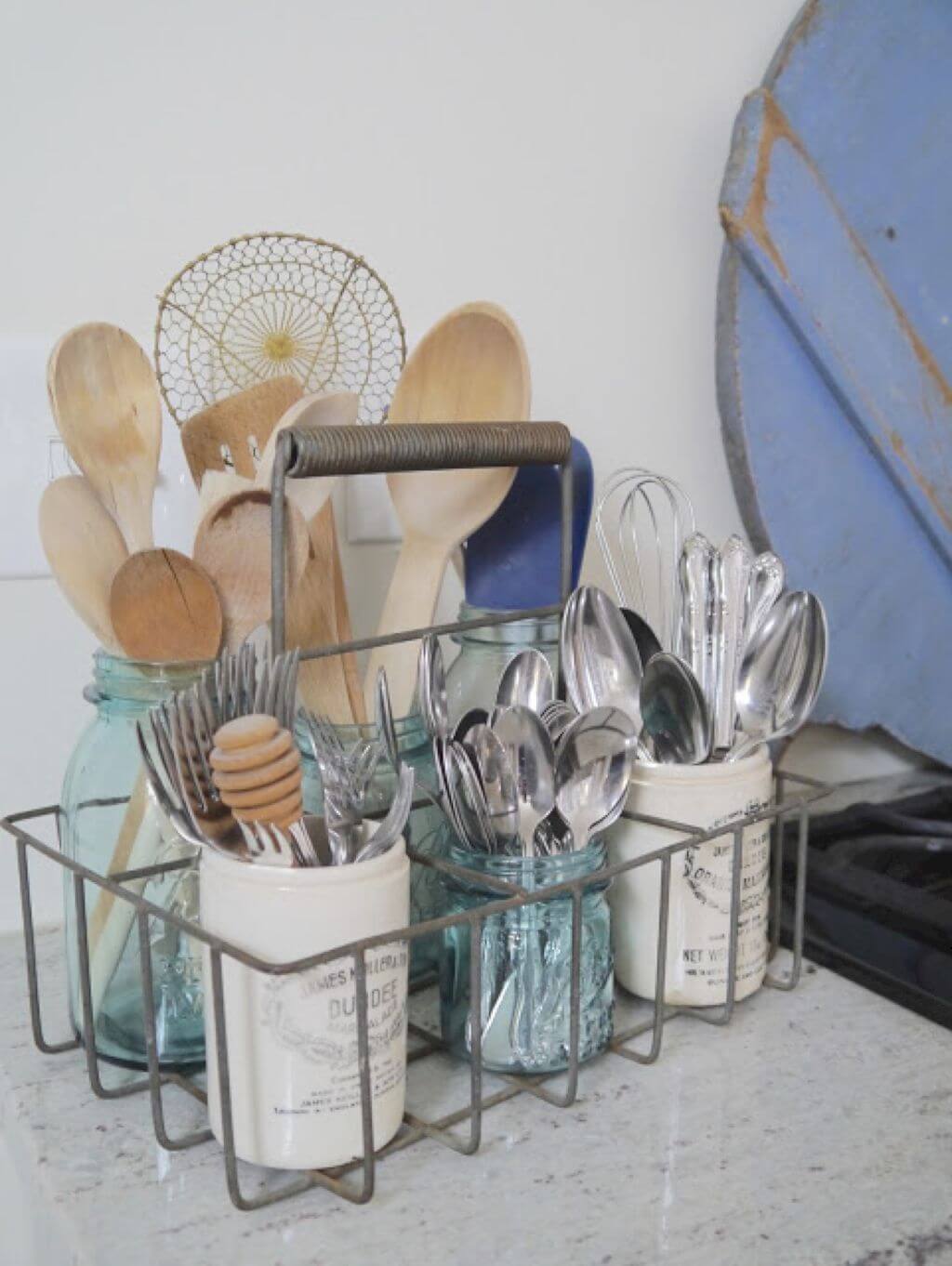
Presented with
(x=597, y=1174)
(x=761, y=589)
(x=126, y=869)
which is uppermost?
(x=761, y=589)

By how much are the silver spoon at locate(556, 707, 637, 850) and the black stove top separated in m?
0.22

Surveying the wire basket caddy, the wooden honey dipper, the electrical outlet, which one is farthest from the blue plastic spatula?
the wooden honey dipper

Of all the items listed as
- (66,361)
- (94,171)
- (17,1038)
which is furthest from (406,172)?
(17,1038)

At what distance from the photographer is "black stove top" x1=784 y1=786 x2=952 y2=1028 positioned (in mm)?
670

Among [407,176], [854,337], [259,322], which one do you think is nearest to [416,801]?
[259,322]

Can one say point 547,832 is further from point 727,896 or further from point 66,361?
point 66,361

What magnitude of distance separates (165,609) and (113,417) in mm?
96

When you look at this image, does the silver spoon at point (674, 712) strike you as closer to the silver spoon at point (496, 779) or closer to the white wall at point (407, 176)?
the silver spoon at point (496, 779)

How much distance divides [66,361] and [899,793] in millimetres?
735

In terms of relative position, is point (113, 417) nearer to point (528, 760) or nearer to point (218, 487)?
point (218, 487)

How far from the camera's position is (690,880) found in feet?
1.97

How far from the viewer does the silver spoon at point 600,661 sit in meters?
0.62

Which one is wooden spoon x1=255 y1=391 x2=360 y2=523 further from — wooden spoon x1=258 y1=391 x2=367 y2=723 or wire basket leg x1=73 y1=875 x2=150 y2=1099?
wire basket leg x1=73 y1=875 x2=150 y2=1099

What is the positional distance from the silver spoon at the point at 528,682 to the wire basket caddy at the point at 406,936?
41 mm
